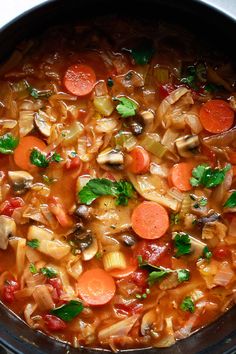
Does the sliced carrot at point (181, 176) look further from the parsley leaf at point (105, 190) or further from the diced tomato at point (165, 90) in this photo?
the diced tomato at point (165, 90)

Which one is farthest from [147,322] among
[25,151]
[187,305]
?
[25,151]

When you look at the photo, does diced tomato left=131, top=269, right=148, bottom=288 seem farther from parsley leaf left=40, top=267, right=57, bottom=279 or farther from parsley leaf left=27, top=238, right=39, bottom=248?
parsley leaf left=27, top=238, right=39, bottom=248

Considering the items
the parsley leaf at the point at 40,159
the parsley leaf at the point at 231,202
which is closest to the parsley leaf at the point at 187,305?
the parsley leaf at the point at 231,202

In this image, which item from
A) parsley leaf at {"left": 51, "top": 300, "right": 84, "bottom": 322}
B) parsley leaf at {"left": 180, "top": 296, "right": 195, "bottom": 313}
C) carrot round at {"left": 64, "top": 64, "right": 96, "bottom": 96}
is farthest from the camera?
carrot round at {"left": 64, "top": 64, "right": 96, "bottom": 96}

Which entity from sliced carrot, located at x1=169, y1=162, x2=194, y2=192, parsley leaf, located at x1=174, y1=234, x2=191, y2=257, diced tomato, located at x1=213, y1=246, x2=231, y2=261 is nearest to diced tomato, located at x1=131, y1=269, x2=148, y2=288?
parsley leaf, located at x1=174, y1=234, x2=191, y2=257

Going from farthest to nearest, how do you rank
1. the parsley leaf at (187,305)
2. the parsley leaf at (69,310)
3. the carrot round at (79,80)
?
1. the carrot round at (79,80)
2. the parsley leaf at (187,305)
3. the parsley leaf at (69,310)

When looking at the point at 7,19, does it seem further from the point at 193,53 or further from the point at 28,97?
the point at 193,53

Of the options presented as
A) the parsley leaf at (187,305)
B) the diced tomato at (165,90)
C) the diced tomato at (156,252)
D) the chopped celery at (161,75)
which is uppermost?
the chopped celery at (161,75)
